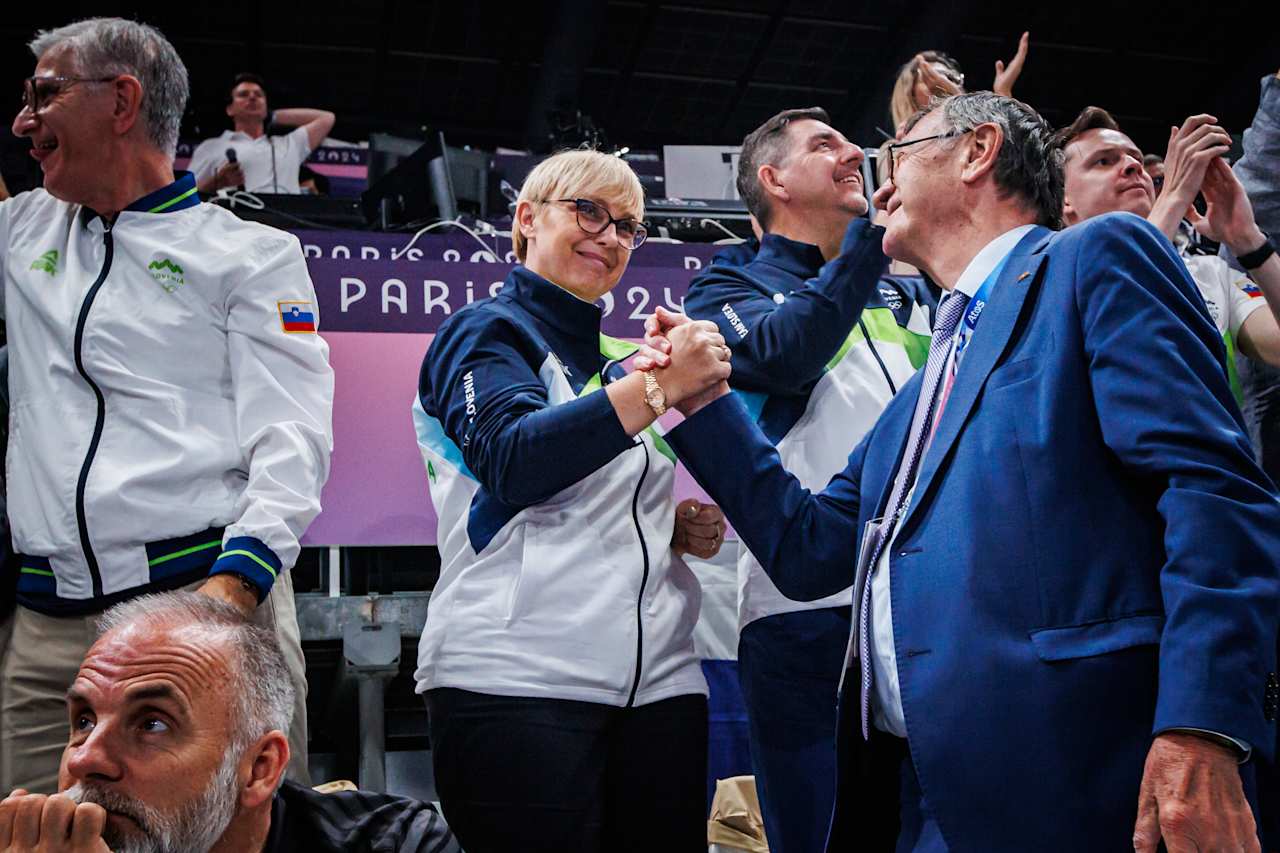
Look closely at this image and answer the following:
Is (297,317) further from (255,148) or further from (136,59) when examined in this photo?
(255,148)

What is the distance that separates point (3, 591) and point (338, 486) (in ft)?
3.74

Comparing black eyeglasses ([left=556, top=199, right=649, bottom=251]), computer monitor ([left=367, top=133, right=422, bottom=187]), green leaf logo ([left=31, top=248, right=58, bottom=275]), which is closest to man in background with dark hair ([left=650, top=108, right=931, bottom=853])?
black eyeglasses ([left=556, top=199, right=649, bottom=251])

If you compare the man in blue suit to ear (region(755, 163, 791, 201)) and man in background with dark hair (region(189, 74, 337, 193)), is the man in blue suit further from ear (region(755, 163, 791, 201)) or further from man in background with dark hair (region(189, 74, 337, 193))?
man in background with dark hair (region(189, 74, 337, 193))

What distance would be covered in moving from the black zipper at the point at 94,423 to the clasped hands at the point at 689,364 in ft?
2.93

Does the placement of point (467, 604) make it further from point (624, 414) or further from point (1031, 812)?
point (1031, 812)

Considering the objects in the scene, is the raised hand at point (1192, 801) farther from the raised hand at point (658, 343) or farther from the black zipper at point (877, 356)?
the black zipper at point (877, 356)

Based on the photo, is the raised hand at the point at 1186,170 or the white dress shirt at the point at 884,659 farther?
the raised hand at the point at 1186,170

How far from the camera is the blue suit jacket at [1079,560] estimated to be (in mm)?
1411

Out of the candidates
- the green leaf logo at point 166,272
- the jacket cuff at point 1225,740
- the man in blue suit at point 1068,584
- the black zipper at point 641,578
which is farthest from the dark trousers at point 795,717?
the green leaf logo at point 166,272

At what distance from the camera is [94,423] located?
7.34 feet

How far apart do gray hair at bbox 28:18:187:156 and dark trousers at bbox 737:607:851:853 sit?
1.40m

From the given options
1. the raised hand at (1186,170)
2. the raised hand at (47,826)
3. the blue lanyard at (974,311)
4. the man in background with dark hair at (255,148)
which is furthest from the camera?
the man in background with dark hair at (255,148)

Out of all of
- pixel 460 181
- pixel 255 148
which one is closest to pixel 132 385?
pixel 460 181

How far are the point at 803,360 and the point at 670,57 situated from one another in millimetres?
9329
